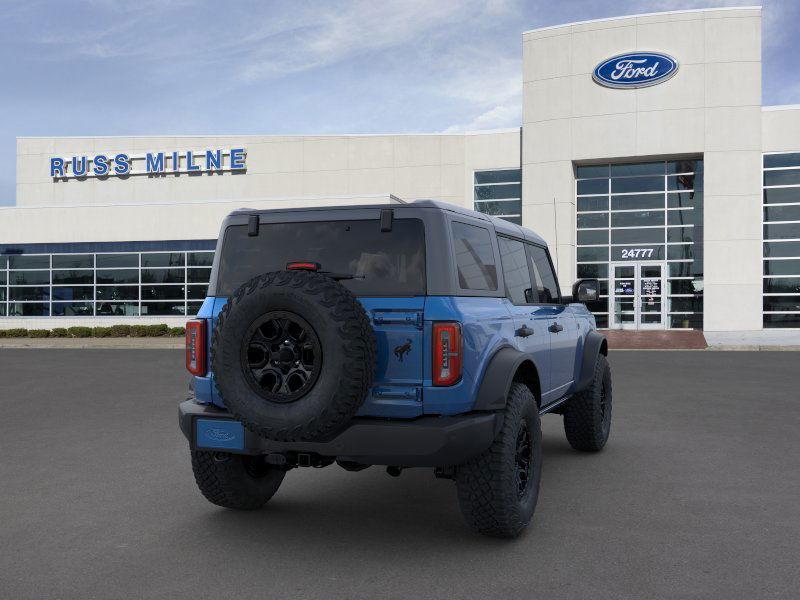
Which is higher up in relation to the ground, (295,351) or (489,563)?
(295,351)

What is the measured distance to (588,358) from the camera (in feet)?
24.0

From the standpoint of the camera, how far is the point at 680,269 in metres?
30.5

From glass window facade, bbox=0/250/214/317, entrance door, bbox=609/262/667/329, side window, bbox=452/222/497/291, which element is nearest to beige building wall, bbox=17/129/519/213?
glass window facade, bbox=0/250/214/317

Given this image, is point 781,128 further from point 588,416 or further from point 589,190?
point 588,416

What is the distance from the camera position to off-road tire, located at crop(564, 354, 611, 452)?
24.3ft

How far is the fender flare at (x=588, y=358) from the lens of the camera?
23.6 ft

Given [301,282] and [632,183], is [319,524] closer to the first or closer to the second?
[301,282]

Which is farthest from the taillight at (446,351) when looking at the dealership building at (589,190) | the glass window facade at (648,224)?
the glass window facade at (648,224)

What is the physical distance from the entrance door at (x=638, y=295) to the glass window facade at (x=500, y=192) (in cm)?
492

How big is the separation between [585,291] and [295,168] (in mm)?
30754

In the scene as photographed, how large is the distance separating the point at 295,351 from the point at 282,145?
111 ft

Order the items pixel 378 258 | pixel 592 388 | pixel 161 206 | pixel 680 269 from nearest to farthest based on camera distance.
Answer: pixel 378 258
pixel 592 388
pixel 680 269
pixel 161 206

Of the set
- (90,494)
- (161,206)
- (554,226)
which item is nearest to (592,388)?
(90,494)

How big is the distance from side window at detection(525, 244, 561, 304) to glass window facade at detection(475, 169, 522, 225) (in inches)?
1045
